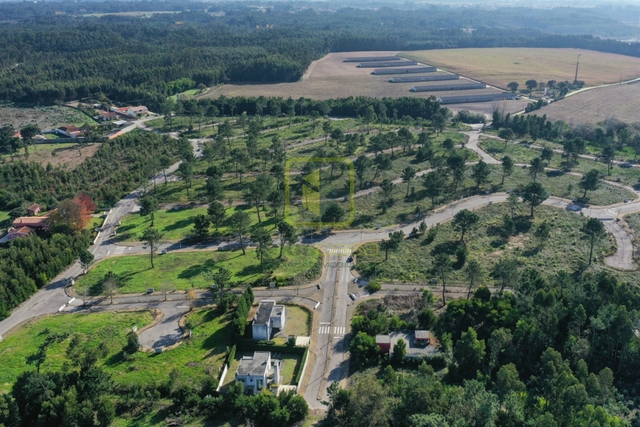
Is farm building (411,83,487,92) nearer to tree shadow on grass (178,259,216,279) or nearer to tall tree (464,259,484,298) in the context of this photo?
tall tree (464,259,484,298)

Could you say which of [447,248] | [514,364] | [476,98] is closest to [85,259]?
[447,248]

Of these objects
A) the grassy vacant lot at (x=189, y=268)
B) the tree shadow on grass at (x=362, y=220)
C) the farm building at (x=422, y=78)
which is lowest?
the grassy vacant lot at (x=189, y=268)

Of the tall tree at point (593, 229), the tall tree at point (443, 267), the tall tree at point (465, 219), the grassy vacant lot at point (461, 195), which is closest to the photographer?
the tall tree at point (443, 267)

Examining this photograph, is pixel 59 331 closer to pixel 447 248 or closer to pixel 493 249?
pixel 447 248

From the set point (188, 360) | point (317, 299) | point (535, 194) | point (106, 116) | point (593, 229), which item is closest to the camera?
point (188, 360)

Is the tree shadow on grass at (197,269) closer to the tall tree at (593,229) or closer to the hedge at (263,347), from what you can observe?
the hedge at (263,347)

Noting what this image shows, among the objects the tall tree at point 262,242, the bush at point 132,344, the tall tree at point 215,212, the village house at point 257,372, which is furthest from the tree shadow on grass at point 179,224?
the village house at point 257,372

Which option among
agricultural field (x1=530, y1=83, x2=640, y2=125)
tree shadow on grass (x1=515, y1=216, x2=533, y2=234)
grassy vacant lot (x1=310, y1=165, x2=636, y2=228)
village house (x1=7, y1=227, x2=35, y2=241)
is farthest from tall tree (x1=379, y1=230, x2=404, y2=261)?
agricultural field (x1=530, y1=83, x2=640, y2=125)
